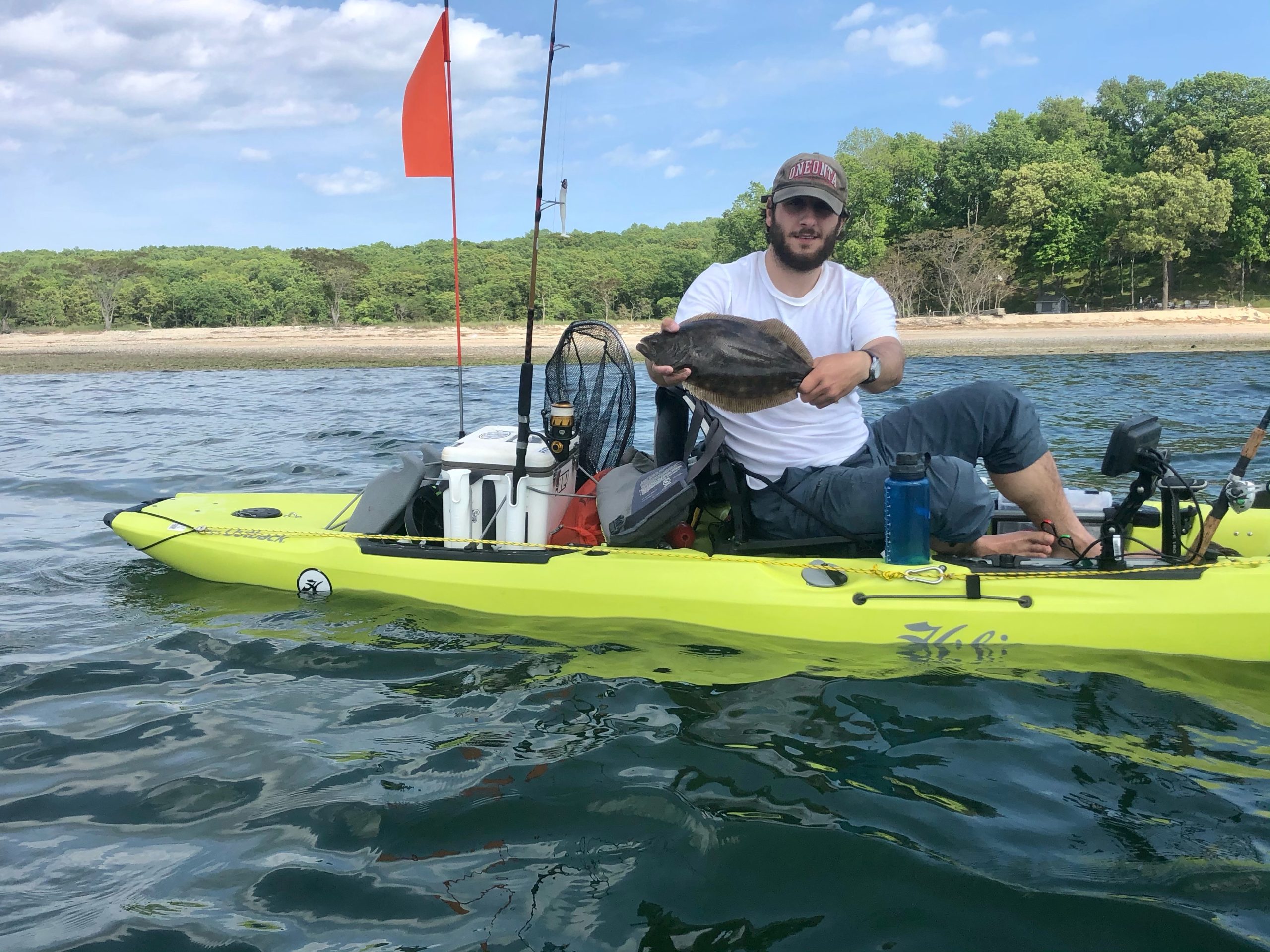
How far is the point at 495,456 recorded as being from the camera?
207 inches

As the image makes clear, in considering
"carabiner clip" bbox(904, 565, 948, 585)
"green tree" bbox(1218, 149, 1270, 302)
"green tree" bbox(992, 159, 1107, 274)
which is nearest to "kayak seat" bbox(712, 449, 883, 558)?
"carabiner clip" bbox(904, 565, 948, 585)

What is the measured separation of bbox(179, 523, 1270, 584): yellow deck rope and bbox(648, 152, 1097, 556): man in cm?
24

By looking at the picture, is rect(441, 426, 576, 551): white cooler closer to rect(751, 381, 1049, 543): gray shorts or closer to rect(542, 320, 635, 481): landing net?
rect(542, 320, 635, 481): landing net

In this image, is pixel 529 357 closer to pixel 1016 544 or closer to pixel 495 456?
pixel 495 456

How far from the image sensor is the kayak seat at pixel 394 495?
5.70 m

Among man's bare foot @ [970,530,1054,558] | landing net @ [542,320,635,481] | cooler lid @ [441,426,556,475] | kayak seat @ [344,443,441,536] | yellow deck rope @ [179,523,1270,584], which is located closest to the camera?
yellow deck rope @ [179,523,1270,584]

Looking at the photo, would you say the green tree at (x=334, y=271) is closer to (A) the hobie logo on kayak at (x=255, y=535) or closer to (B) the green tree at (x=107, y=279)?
(B) the green tree at (x=107, y=279)

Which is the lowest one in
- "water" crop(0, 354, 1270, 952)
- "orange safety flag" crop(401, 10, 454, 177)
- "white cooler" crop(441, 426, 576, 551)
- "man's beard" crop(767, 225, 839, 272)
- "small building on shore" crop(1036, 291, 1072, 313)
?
"water" crop(0, 354, 1270, 952)

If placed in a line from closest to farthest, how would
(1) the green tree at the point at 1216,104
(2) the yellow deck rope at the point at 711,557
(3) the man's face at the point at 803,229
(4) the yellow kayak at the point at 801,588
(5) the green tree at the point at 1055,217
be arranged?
(4) the yellow kayak at the point at 801,588, (2) the yellow deck rope at the point at 711,557, (3) the man's face at the point at 803,229, (5) the green tree at the point at 1055,217, (1) the green tree at the point at 1216,104

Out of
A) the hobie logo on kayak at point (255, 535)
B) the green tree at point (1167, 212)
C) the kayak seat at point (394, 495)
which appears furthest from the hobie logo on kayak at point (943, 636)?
the green tree at point (1167, 212)

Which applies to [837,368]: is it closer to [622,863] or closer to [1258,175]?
[622,863]

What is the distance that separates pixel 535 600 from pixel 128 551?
404 cm

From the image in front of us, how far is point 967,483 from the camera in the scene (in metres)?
4.62

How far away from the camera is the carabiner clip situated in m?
4.51
